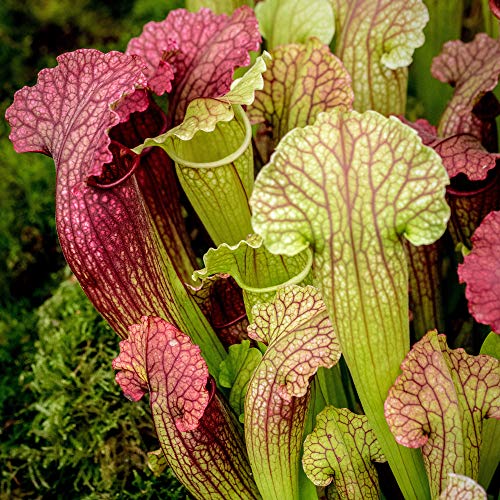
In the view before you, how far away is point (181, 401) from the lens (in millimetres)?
967

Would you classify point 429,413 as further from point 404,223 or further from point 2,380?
point 2,380

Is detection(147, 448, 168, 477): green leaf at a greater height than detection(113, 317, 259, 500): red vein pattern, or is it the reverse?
detection(113, 317, 259, 500): red vein pattern

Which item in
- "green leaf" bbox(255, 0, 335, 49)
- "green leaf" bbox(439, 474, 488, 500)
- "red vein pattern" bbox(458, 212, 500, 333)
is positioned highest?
"green leaf" bbox(255, 0, 335, 49)

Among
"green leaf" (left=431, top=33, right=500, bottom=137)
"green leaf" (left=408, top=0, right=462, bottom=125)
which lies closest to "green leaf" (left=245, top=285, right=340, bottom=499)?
"green leaf" (left=431, top=33, right=500, bottom=137)

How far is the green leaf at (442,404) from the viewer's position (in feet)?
3.00

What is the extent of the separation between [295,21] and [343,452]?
86 cm

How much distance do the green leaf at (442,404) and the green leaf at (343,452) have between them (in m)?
0.10

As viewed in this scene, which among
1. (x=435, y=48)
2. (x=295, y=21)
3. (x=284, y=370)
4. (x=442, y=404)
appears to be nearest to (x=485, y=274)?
(x=442, y=404)

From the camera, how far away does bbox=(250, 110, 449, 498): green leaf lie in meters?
0.83

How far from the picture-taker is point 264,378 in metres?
0.98

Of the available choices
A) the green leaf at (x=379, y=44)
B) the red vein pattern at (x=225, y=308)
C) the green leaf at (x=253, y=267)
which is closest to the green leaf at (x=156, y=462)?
the red vein pattern at (x=225, y=308)

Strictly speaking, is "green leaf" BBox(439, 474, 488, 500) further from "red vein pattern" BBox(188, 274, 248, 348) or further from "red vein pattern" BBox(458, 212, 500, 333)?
"red vein pattern" BBox(188, 274, 248, 348)

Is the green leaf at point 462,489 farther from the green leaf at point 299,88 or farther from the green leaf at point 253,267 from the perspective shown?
the green leaf at point 299,88

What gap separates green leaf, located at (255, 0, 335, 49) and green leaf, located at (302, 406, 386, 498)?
73cm
